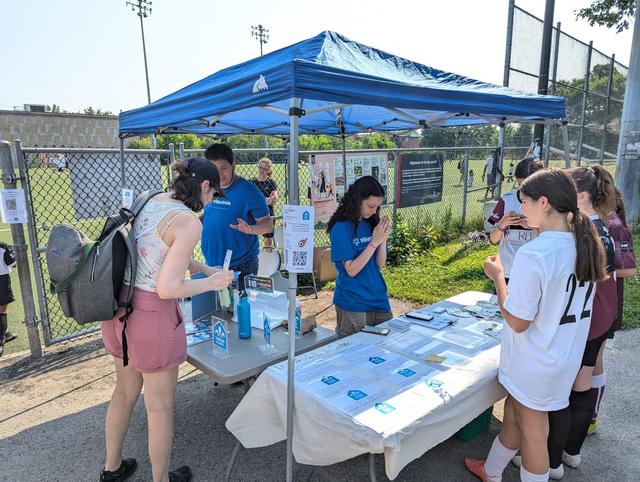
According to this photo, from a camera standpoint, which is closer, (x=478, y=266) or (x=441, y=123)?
(x=441, y=123)

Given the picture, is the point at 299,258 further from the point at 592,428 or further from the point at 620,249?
the point at 592,428

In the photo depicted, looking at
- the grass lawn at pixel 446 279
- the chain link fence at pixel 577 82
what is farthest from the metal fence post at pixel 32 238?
the chain link fence at pixel 577 82

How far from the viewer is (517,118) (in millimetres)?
3477

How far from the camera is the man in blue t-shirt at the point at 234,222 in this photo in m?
3.46

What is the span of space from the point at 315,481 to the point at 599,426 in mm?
2064

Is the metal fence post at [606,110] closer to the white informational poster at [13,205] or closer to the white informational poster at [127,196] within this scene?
the white informational poster at [127,196]

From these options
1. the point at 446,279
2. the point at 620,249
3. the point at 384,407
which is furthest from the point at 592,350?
the point at 446,279

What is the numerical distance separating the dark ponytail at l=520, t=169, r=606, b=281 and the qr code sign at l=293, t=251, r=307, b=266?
3.47ft

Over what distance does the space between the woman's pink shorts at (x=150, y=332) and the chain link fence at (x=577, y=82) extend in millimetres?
7648

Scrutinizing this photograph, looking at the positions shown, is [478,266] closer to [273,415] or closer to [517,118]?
[517,118]

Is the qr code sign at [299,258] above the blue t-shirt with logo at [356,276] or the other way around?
above

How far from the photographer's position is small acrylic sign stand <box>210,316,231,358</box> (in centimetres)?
239

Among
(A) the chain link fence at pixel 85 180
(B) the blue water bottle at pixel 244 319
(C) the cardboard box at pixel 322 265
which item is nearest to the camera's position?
(B) the blue water bottle at pixel 244 319

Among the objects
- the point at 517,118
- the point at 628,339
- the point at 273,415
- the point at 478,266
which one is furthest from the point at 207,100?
the point at 478,266
